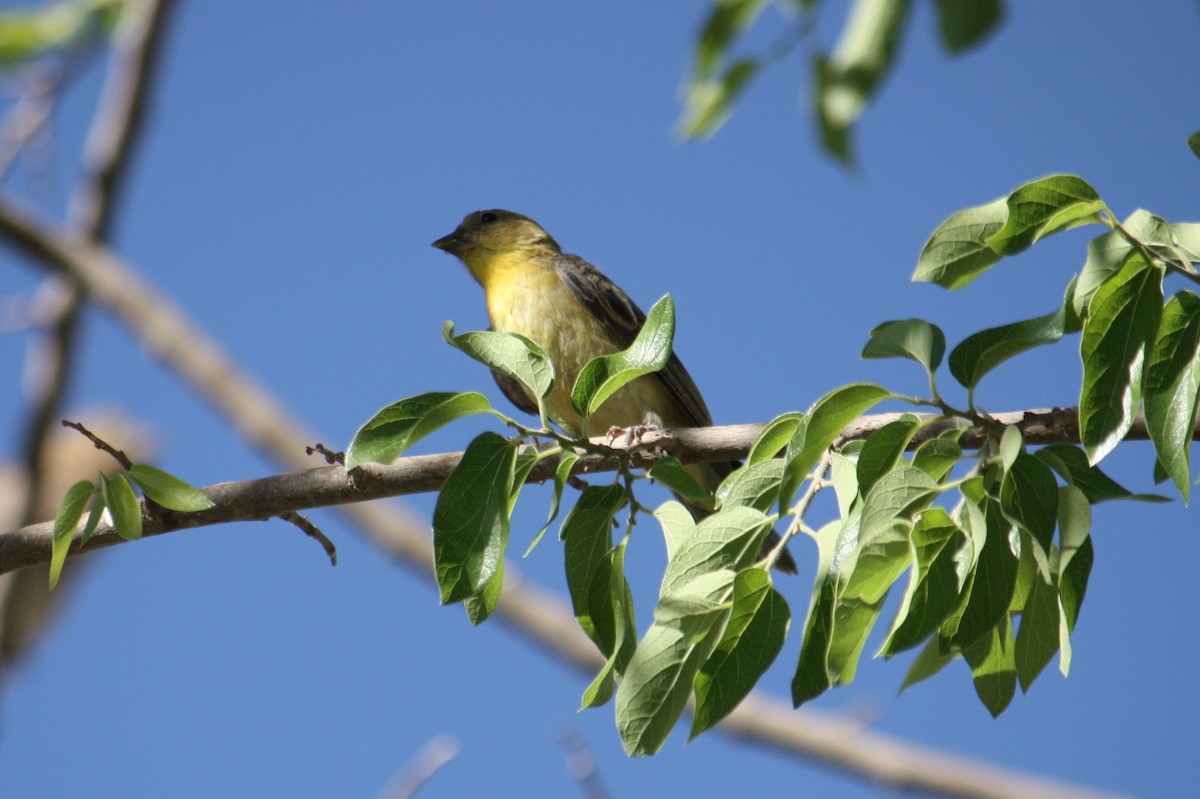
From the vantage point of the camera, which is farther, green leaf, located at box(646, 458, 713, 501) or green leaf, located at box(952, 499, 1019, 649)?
green leaf, located at box(646, 458, 713, 501)

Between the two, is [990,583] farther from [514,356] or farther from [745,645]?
[514,356]

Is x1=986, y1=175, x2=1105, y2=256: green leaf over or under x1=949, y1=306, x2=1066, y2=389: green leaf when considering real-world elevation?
over

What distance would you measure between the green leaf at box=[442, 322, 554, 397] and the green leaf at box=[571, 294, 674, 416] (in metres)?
0.08

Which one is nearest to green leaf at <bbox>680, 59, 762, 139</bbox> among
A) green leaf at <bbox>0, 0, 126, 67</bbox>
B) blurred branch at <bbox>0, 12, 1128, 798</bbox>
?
green leaf at <bbox>0, 0, 126, 67</bbox>

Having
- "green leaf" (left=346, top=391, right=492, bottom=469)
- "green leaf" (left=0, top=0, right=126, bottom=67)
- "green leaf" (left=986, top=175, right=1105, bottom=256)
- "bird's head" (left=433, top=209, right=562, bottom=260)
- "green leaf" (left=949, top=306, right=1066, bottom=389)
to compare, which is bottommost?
"green leaf" (left=949, top=306, right=1066, bottom=389)

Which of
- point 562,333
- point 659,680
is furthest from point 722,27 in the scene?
point 562,333

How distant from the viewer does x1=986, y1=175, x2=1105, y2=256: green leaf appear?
7.73 ft

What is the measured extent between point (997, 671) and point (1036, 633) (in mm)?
155

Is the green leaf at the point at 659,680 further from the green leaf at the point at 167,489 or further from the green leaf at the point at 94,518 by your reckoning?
the green leaf at the point at 94,518

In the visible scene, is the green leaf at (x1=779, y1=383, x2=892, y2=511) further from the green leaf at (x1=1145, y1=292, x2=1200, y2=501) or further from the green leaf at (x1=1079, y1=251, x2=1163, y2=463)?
the green leaf at (x1=1145, y1=292, x2=1200, y2=501)

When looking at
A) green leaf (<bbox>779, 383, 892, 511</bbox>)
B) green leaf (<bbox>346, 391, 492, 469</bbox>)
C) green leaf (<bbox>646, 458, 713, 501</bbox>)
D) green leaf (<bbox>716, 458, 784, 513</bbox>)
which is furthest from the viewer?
green leaf (<bbox>646, 458, 713, 501</bbox>)

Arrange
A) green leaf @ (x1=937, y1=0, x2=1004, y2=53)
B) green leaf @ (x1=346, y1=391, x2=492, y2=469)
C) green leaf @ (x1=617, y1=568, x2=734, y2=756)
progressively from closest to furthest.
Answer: green leaf @ (x1=937, y1=0, x2=1004, y2=53), green leaf @ (x1=617, y1=568, x2=734, y2=756), green leaf @ (x1=346, y1=391, x2=492, y2=469)

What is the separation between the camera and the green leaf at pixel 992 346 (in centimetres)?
246

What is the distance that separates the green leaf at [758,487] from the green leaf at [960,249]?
1.58 feet
